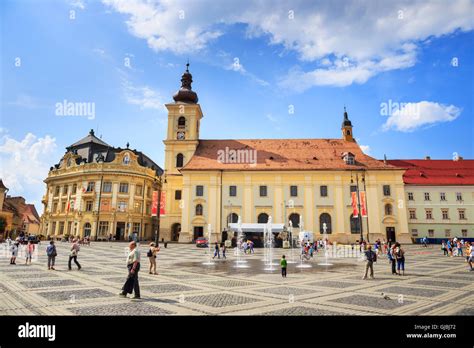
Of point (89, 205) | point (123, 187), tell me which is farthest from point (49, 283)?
point (89, 205)

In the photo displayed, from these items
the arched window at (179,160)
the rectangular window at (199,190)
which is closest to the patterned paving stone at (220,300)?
the rectangular window at (199,190)

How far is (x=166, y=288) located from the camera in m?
10.3

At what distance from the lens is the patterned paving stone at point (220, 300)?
7923mm

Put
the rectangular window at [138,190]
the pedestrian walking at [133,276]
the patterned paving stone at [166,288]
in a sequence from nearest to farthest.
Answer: the pedestrian walking at [133,276], the patterned paving stone at [166,288], the rectangular window at [138,190]

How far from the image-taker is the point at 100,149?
56.6 meters

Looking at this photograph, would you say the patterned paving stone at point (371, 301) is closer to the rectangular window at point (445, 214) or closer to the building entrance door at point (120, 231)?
the building entrance door at point (120, 231)

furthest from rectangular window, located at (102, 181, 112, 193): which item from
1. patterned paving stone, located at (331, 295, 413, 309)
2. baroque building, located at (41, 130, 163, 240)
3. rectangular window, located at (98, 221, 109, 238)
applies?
patterned paving stone, located at (331, 295, 413, 309)

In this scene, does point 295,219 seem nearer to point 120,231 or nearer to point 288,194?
point 288,194

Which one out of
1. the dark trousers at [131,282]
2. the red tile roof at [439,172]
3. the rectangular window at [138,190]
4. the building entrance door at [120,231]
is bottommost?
the dark trousers at [131,282]

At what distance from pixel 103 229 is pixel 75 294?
44868 millimetres

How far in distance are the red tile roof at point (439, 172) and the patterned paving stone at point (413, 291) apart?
46.2 metres
